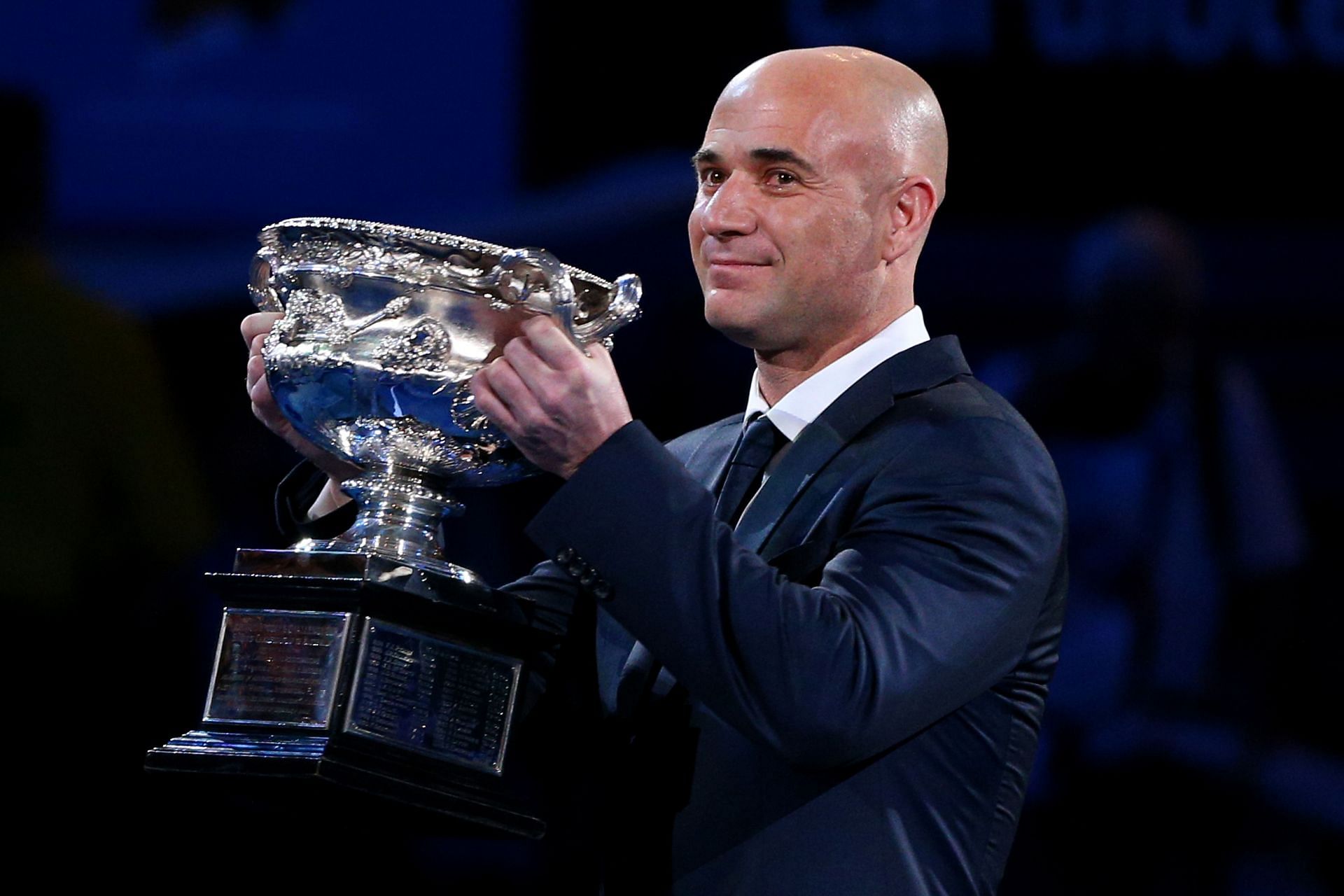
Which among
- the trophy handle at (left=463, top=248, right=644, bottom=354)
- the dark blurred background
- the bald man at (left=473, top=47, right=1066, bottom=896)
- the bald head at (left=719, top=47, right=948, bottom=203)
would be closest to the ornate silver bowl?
the trophy handle at (left=463, top=248, right=644, bottom=354)

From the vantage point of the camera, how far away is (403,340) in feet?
5.00

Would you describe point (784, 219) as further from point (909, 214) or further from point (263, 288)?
point (263, 288)

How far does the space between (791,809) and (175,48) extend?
7.69ft

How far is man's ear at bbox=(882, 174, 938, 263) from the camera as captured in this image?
1.74 m

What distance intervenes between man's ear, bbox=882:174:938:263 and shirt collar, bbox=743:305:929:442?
78 millimetres

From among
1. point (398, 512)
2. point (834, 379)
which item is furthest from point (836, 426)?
point (398, 512)

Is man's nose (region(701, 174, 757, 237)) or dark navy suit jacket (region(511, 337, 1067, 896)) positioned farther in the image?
man's nose (region(701, 174, 757, 237))

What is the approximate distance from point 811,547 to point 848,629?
0.15 meters

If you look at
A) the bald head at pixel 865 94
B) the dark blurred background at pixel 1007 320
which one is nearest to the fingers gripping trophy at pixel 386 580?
the bald head at pixel 865 94

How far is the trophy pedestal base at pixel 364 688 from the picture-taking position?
1.49 m

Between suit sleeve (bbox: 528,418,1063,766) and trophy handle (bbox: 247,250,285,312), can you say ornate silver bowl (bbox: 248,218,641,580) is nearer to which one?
trophy handle (bbox: 247,250,285,312)

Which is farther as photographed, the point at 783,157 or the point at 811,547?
the point at 783,157

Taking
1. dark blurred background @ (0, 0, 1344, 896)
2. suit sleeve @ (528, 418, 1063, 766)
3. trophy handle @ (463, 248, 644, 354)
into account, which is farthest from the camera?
dark blurred background @ (0, 0, 1344, 896)

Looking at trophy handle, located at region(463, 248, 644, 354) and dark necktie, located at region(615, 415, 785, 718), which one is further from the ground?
trophy handle, located at region(463, 248, 644, 354)
